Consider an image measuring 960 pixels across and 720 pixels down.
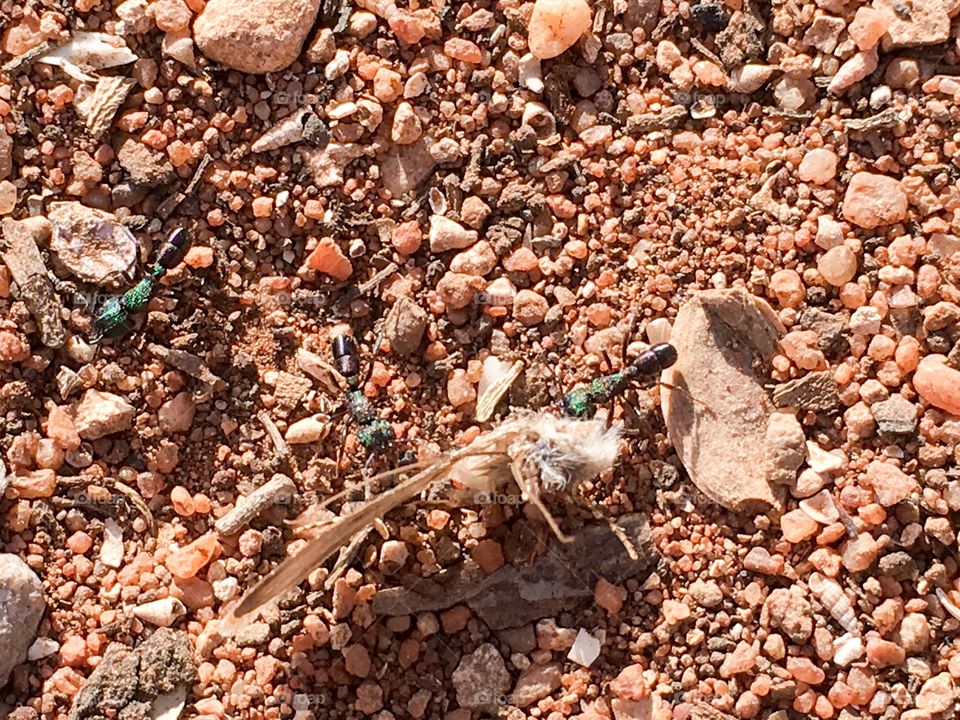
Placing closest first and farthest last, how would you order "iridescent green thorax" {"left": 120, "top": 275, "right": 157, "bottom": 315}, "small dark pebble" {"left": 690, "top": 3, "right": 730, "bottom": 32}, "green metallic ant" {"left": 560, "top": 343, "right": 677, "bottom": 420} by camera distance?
"green metallic ant" {"left": 560, "top": 343, "right": 677, "bottom": 420} < "iridescent green thorax" {"left": 120, "top": 275, "right": 157, "bottom": 315} < "small dark pebble" {"left": 690, "top": 3, "right": 730, "bottom": 32}

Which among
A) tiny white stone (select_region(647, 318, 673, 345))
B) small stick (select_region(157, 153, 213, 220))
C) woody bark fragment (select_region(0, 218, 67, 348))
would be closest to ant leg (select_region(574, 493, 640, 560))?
tiny white stone (select_region(647, 318, 673, 345))

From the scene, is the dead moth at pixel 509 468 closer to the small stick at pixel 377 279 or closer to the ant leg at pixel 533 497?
the ant leg at pixel 533 497

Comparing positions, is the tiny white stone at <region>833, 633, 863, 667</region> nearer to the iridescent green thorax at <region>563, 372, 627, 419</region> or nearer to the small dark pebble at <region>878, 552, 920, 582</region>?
the small dark pebble at <region>878, 552, 920, 582</region>

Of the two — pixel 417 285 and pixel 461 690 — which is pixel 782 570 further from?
pixel 417 285

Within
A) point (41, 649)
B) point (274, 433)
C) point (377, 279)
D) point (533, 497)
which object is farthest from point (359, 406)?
point (41, 649)

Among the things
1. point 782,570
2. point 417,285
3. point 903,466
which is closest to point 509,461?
point 417,285

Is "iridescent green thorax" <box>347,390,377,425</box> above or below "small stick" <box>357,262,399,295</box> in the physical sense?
below
